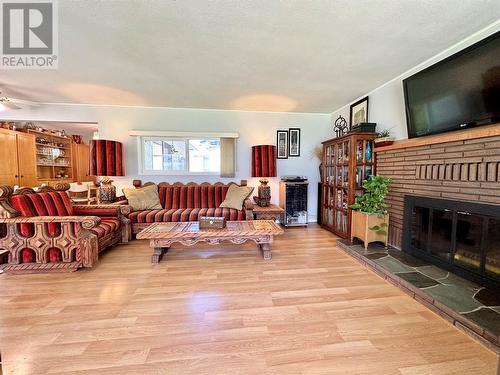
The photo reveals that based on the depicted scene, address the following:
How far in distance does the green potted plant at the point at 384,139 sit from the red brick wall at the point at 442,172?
0.12 m

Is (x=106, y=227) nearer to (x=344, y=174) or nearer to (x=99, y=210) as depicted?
(x=99, y=210)

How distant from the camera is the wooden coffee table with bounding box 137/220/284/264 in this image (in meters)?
2.43

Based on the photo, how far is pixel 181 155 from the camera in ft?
14.1

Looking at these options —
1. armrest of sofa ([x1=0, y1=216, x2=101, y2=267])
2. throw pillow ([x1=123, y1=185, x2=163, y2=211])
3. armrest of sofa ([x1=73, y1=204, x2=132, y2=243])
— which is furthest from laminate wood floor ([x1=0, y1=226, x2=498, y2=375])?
throw pillow ([x1=123, y1=185, x2=163, y2=211])

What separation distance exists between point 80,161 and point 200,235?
603cm

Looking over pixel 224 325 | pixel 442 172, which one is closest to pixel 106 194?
pixel 224 325

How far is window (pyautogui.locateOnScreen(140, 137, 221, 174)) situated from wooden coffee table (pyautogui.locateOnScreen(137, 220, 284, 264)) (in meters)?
1.79

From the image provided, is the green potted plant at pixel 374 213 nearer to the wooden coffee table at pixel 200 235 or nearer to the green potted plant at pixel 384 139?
the green potted plant at pixel 384 139

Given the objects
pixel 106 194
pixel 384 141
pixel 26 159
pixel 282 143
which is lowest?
pixel 106 194

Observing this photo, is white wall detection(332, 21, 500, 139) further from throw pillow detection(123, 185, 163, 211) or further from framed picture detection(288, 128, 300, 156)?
throw pillow detection(123, 185, 163, 211)

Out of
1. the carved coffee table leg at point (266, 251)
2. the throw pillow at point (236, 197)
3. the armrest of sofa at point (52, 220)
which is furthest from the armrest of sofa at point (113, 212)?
the carved coffee table leg at point (266, 251)

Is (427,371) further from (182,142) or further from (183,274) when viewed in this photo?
(182,142)

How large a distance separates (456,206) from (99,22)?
3544 mm

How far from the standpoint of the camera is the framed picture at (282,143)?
444 centimetres
